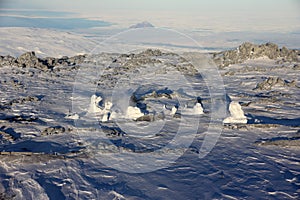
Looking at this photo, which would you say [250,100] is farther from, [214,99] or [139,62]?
[139,62]

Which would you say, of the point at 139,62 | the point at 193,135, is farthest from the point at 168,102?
the point at 139,62

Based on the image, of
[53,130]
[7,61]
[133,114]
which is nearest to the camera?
[53,130]

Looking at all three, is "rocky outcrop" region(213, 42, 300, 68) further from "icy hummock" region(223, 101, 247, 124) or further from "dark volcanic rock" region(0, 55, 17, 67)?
"icy hummock" region(223, 101, 247, 124)

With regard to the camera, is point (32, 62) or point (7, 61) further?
point (7, 61)

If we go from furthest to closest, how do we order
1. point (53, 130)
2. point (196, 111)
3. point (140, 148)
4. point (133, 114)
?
point (196, 111), point (133, 114), point (53, 130), point (140, 148)

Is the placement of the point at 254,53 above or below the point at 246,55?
above

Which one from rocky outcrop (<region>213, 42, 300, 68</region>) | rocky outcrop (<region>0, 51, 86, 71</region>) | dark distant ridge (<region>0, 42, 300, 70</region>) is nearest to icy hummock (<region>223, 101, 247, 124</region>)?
rocky outcrop (<region>0, 51, 86, 71</region>)

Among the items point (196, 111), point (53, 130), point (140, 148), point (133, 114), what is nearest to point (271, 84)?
point (196, 111)

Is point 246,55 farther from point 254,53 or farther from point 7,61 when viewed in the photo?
point 7,61
